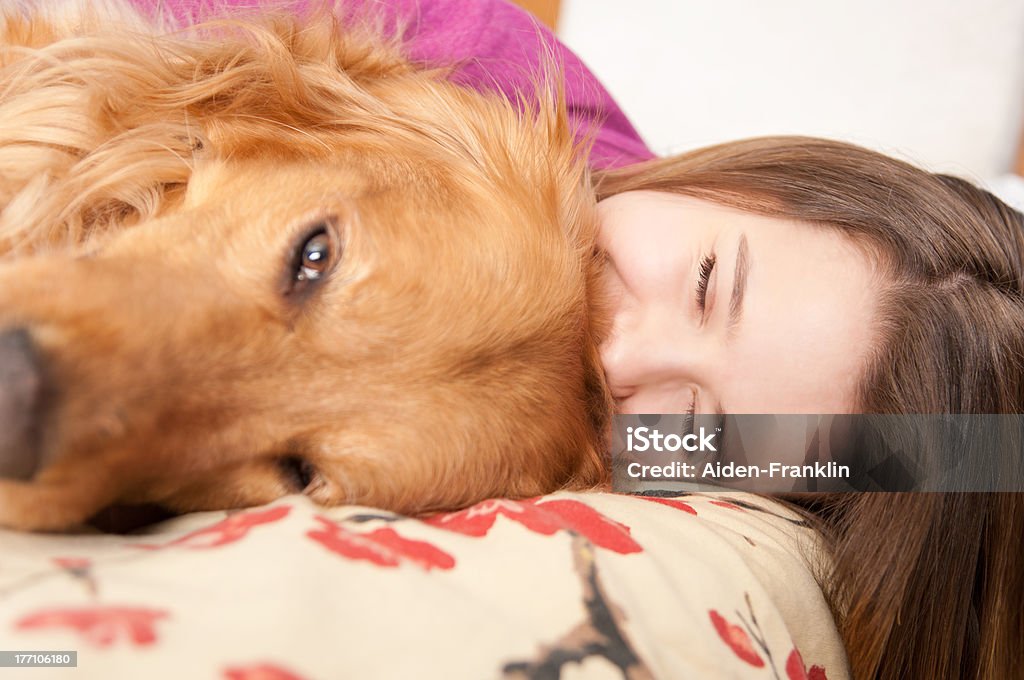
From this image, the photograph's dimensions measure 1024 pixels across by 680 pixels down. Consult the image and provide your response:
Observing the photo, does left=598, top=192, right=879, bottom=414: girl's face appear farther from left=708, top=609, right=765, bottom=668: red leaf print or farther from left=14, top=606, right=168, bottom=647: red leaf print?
left=14, top=606, right=168, bottom=647: red leaf print

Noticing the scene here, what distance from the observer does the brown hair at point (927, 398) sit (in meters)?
1.34

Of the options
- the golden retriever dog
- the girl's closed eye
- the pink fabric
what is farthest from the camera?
the pink fabric

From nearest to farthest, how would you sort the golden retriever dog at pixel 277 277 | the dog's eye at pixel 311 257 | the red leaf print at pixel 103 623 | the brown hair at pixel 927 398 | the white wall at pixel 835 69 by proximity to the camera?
the red leaf print at pixel 103 623
the golden retriever dog at pixel 277 277
the dog's eye at pixel 311 257
the brown hair at pixel 927 398
the white wall at pixel 835 69

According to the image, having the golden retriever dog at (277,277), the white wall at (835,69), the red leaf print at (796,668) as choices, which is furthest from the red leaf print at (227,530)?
the white wall at (835,69)

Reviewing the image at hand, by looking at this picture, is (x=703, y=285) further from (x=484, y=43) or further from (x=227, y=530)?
(x=227, y=530)

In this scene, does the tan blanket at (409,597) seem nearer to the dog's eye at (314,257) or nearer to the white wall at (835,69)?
the dog's eye at (314,257)

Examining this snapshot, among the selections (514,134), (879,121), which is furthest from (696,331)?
(879,121)

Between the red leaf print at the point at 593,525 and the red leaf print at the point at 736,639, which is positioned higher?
the red leaf print at the point at 593,525

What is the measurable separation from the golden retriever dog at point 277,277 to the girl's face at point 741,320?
0.28 feet

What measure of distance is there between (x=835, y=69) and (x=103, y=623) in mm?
3015

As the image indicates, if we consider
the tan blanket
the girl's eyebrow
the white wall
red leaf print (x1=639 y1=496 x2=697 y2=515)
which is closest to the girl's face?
the girl's eyebrow

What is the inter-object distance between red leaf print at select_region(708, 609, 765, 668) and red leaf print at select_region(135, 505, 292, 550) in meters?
0.49

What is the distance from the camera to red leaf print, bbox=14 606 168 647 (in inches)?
22.4

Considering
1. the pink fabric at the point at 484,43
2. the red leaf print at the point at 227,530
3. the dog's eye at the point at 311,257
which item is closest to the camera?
the red leaf print at the point at 227,530
